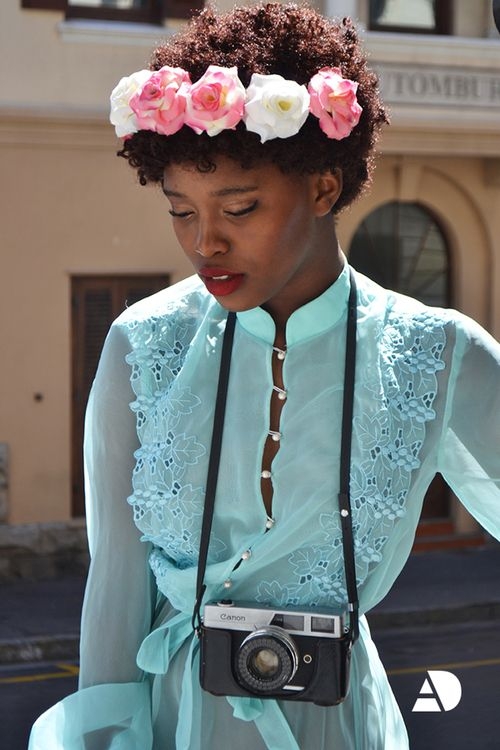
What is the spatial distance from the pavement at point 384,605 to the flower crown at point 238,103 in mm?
8238

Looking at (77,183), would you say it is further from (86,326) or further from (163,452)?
(163,452)

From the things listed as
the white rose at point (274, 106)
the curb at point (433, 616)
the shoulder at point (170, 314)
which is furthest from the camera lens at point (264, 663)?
the curb at point (433, 616)

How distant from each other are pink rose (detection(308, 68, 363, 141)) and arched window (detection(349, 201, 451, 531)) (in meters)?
11.4

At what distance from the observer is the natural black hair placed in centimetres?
212

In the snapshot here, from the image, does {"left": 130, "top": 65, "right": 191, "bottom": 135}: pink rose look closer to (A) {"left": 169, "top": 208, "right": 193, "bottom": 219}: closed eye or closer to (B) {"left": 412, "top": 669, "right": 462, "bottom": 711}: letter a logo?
(A) {"left": 169, "top": 208, "right": 193, "bottom": 219}: closed eye

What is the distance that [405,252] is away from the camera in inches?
546

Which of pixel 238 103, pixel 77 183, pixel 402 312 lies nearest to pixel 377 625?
pixel 77 183

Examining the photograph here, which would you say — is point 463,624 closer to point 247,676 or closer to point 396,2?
point 396,2

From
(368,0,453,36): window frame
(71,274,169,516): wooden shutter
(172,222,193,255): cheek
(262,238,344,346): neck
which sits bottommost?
(71,274,169,516): wooden shutter

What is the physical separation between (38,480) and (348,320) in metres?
10.2

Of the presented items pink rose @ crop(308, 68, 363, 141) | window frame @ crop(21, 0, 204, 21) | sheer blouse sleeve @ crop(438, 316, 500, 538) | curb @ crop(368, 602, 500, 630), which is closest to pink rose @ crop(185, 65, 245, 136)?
pink rose @ crop(308, 68, 363, 141)

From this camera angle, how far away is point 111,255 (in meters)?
12.4

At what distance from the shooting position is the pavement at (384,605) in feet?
33.1

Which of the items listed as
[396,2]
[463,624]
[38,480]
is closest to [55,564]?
[38,480]
